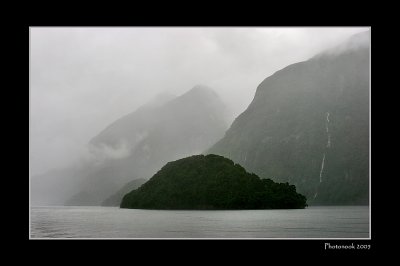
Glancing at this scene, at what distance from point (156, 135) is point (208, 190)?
26.2 metres

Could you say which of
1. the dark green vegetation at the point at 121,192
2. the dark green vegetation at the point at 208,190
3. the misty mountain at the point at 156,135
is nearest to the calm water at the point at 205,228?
the misty mountain at the point at 156,135

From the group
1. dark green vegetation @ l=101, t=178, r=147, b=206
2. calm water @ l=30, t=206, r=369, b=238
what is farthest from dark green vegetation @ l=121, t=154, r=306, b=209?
→ calm water @ l=30, t=206, r=369, b=238

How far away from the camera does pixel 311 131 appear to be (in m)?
134

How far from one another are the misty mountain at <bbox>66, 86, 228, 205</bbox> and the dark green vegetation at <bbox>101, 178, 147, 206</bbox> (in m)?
9.76

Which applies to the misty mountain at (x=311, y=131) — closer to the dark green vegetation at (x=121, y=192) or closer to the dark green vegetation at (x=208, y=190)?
the dark green vegetation at (x=208, y=190)

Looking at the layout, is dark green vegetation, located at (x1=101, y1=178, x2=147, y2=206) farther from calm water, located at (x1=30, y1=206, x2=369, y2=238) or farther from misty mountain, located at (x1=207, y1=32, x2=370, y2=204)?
calm water, located at (x1=30, y1=206, x2=369, y2=238)

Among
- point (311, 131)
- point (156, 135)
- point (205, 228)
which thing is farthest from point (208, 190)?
point (205, 228)

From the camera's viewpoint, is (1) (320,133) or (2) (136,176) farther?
(1) (320,133)

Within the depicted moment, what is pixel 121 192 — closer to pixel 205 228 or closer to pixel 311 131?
pixel 311 131

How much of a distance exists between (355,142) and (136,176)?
56348 millimetres

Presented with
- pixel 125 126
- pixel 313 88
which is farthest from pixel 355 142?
pixel 125 126
